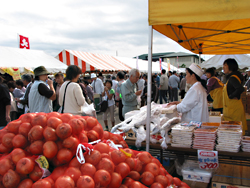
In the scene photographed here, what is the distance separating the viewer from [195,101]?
3.06 meters

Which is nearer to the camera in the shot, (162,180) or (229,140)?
(162,180)

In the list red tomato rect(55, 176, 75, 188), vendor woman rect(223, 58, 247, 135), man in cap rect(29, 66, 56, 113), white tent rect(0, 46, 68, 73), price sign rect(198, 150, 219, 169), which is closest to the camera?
red tomato rect(55, 176, 75, 188)

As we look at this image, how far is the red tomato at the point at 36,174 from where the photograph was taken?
1407 mm

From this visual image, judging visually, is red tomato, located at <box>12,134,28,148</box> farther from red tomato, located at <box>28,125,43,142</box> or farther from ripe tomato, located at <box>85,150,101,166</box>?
ripe tomato, located at <box>85,150,101,166</box>

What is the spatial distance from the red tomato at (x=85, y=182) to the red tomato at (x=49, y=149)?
29cm

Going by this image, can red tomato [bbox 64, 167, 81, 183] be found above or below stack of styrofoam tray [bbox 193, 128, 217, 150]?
above

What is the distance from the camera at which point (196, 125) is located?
109 inches

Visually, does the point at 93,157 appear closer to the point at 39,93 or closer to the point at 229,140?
the point at 229,140

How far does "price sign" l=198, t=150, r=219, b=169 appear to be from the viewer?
2.41m

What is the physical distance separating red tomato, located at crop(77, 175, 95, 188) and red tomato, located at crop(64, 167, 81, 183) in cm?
5

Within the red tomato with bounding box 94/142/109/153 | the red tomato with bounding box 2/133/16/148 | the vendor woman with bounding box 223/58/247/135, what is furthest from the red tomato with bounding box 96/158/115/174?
the vendor woman with bounding box 223/58/247/135

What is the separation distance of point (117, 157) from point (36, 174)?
601mm

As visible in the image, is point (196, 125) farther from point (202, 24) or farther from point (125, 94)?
point (202, 24)

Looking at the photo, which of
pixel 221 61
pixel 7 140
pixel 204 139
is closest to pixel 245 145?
pixel 204 139
